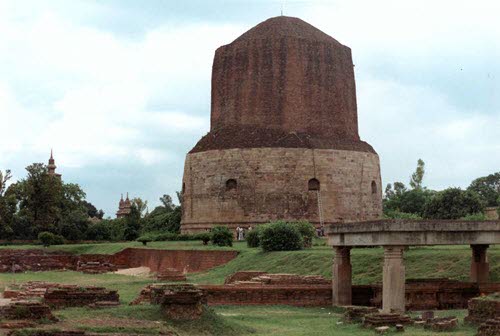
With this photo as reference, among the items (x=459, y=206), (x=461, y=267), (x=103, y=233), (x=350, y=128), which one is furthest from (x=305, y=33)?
(x=461, y=267)

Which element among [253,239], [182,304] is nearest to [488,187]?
[253,239]

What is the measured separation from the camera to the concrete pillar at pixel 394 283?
43.6 ft

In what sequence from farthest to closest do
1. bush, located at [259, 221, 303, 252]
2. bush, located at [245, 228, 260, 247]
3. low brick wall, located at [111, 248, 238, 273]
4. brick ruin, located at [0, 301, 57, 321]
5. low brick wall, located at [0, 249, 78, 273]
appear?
low brick wall, located at [0, 249, 78, 273], bush, located at [245, 228, 260, 247], low brick wall, located at [111, 248, 238, 273], bush, located at [259, 221, 303, 252], brick ruin, located at [0, 301, 57, 321]

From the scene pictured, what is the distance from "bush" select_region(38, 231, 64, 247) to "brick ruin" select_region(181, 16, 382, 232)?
16.6 ft

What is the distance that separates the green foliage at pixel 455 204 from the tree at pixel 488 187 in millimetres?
16554

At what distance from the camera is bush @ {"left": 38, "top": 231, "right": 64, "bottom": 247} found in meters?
34.2

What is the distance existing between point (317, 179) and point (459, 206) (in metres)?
8.22

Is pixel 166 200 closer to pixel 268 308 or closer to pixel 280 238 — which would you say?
pixel 280 238

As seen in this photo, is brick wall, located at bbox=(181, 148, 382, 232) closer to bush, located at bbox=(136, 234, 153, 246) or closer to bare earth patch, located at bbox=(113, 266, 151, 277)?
bush, located at bbox=(136, 234, 153, 246)

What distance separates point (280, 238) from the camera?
23.3 metres

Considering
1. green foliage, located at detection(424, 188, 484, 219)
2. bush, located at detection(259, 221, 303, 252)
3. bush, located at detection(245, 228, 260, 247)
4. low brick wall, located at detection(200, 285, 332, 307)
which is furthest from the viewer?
green foliage, located at detection(424, 188, 484, 219)

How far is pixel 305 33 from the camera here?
36.0 meters

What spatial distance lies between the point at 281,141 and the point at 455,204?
9438mm

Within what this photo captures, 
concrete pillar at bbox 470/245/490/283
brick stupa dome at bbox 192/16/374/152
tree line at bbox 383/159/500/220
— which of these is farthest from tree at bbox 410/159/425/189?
concrete pillar at bbox 470/245/490/283
